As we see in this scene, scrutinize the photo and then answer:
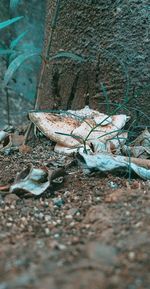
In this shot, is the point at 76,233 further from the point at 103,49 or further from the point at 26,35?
the point at 26,35

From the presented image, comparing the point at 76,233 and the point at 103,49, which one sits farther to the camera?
the point at 103,49

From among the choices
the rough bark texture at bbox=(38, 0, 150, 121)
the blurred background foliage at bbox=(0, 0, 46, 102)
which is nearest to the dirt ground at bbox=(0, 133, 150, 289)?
the rough bark texture at bbox=(38, 0, 150, 121)

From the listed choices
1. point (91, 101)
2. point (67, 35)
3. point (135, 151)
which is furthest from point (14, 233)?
point (67, 35)

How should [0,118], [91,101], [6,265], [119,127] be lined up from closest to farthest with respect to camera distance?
[6,265], [119,127], [91,101], [0,118]

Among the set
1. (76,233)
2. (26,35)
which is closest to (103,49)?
(76,233)

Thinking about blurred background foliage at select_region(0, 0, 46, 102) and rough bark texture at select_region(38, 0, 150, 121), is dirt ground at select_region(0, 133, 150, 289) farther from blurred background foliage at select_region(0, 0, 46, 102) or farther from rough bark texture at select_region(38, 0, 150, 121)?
blurred background foliage at select_region(0, 0, 46, 102)

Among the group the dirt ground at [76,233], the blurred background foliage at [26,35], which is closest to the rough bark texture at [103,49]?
the dirt ground at [76,233]

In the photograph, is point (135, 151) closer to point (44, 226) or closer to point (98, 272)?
point (44, 226)
